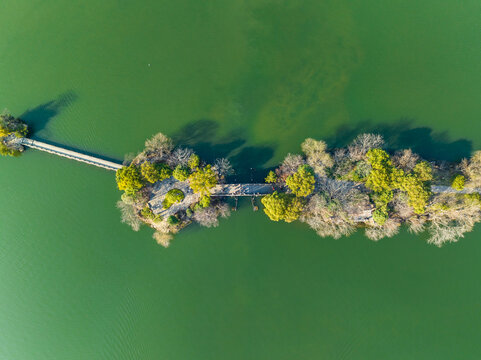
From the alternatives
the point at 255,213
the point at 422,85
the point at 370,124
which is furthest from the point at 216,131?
the point at 422,85

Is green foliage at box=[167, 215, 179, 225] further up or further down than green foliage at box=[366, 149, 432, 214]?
further up

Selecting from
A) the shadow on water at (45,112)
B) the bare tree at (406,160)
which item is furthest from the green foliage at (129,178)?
the bare tree at (406,160)

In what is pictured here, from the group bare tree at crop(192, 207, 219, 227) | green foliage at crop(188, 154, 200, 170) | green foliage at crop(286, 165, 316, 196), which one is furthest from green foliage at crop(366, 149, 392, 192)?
green foliage at crop(188, 154, 200, 170)

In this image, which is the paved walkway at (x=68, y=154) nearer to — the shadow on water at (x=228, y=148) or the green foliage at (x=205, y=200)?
the shadow on water at (x=228, y=148)

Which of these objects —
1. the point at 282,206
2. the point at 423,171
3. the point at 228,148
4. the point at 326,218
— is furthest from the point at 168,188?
the point at 423,171

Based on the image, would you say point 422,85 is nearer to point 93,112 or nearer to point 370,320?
point 370,320

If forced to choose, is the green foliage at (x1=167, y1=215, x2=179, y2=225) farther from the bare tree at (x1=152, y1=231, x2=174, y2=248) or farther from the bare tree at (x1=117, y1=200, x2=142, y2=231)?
the bare tree at (x1=117, y1=200, x2=142, y2=231)
